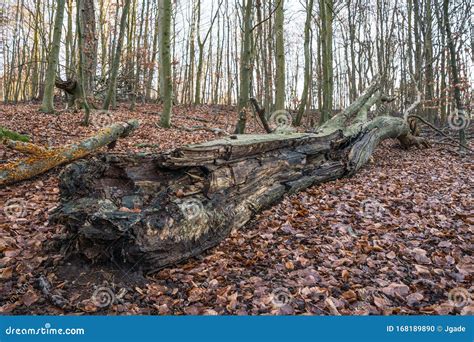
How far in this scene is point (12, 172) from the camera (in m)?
4.92

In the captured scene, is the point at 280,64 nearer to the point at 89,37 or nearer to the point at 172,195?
the point at 89,37

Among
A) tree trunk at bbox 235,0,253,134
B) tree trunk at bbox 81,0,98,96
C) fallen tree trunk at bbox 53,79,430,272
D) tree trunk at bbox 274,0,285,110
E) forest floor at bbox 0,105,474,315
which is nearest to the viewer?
forest floor at bbox 0,105,474,315

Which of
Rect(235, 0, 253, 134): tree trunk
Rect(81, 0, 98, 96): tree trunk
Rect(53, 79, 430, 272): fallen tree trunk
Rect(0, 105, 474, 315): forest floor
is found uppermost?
Rect(81, 0, 98, 96): tree trunk

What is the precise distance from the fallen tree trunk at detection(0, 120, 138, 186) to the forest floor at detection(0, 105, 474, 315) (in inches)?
6.7

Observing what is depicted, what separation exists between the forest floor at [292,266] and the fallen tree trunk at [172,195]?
0.19 metres

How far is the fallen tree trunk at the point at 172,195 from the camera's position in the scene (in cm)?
304

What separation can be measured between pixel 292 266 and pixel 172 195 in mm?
1501

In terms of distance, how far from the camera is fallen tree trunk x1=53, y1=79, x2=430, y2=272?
304 cm

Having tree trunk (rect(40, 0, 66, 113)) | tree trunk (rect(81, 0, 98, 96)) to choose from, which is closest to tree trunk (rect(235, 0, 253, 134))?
tree trunk (rect(40, 0, 66, 113))

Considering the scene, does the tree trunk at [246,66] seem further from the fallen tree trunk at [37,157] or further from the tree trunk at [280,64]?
the tree trunk at [280,64]

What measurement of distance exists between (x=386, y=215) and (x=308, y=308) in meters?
2.55

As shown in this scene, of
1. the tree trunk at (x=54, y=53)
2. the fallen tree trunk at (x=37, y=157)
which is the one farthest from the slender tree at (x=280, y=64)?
the fallen tree trunk at (x=37, y=157)

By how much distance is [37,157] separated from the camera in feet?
17.0

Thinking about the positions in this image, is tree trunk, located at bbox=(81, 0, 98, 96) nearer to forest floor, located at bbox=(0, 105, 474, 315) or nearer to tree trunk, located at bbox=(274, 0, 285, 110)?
tree trunk, located at bbox=(274, 0, 285, 110)
